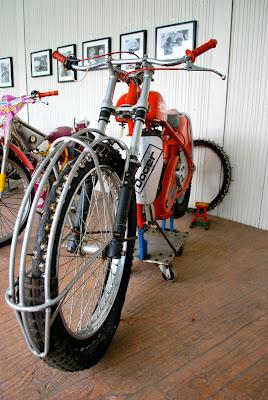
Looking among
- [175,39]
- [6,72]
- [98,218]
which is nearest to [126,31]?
[175,39]

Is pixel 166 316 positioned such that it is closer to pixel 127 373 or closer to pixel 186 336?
pixel 186 336

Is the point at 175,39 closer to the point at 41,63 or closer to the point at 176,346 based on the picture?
the point at 41,63

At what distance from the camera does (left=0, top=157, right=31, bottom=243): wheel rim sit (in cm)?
257

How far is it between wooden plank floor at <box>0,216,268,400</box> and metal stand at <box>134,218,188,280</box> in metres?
0.10

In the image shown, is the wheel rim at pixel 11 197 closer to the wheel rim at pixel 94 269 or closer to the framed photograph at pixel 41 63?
the wheel rim at pixel 94 269

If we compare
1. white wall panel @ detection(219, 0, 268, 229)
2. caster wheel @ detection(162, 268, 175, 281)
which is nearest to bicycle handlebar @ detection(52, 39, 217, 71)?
caster wheel @ detection(162, 268, 175, 281)

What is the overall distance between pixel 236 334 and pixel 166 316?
1.15 feet

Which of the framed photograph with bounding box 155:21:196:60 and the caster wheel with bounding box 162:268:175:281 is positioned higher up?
the framed photograph with bounding box 155:21:196:60

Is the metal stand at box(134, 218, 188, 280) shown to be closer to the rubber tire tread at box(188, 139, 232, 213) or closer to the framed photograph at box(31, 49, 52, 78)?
the rubber tire tread at box(188, 139, 232, 213)

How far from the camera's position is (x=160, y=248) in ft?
7.22

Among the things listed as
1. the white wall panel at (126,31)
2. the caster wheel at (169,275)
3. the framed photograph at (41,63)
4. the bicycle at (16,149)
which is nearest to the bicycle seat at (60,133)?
the bicycle at (16,149)

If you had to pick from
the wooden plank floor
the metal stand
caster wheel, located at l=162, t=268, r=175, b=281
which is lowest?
the wooden plank floor

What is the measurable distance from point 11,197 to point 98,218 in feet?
7.36

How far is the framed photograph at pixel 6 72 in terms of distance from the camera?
4758mm
